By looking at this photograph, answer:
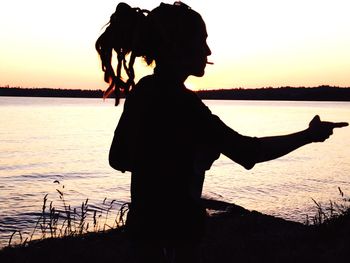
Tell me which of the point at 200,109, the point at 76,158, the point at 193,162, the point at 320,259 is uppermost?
the point at 200,109

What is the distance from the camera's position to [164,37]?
8.16ft

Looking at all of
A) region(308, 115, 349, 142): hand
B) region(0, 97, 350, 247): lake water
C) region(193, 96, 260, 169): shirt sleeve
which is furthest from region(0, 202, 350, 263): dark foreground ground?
region(193, 96, 260, 169): shirt sleeve

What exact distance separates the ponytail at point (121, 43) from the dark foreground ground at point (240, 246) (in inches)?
202

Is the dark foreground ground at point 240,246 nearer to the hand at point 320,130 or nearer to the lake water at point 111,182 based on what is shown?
the lake water at point 111,182

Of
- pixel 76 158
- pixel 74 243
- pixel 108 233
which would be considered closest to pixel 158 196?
pixel 74 243

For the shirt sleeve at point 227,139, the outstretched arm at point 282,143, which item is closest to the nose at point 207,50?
the shirt sleeve at point 227,139

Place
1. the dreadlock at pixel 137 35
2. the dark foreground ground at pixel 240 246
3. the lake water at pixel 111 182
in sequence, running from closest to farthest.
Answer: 1. the dreadlock at pixel 137 35
2. the dark foreground ground at pixel 240 246
3. the lake water at pixel 111 182

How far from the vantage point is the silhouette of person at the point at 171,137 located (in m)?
→ 2.44

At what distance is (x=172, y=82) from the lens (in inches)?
99.6

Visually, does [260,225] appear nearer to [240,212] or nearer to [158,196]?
[240,212]

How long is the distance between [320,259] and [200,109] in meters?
5.50

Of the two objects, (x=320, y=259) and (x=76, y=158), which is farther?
(x=76, y=158)

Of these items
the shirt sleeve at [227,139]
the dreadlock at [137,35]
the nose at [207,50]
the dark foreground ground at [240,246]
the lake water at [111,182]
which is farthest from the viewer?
the lake water at [111,182]

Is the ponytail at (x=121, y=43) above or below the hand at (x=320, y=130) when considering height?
above
